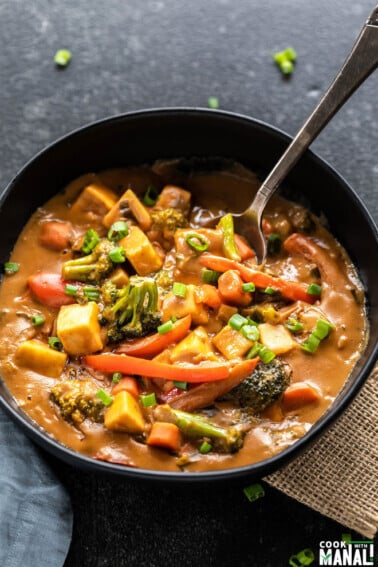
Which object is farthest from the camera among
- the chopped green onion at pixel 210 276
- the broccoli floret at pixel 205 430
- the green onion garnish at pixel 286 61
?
the green onion garnish at pixel 286 61

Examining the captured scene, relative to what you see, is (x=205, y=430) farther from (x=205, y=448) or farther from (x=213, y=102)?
(x=213, y=102)

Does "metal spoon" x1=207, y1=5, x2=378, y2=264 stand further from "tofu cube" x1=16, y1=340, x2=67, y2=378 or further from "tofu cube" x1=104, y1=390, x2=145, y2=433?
"tofu cube" x1=16, y1=340, x2=67, y2=378

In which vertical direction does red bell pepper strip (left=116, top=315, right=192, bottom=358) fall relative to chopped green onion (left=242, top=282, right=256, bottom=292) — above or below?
below

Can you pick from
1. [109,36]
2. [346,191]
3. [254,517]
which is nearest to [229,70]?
[109,36]

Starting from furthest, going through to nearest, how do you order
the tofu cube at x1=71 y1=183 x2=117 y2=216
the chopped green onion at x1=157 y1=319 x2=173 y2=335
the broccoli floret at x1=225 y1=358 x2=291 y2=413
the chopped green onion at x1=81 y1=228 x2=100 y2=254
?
the tofu cube at x1=71 y1=183 x2=117 y2=216 < the chopped green onion at x1=81 y1=228 x2=100 y2=254 < the chopped green onion at x1=157 y1=319 x2=173 y2=335 < the broccoli floret at x1=225 y1=358 x2=291 y2=413

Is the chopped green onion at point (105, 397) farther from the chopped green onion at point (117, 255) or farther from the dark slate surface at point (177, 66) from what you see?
the dark slate surface at point (177, 66)

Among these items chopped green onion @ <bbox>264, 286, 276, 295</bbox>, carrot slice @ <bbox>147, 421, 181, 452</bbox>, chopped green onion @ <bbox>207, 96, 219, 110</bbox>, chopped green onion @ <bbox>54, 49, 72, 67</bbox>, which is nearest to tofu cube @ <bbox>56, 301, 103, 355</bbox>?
carrot slice @ <bbox>147, 421, 181, 452</bbox>

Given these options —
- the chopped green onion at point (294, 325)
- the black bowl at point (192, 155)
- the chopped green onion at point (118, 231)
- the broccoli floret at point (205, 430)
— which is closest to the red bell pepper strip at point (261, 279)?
the chopped green onion at point (294, 325)

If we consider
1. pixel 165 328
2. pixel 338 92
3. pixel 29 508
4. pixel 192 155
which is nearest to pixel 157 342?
pixel 165 328
